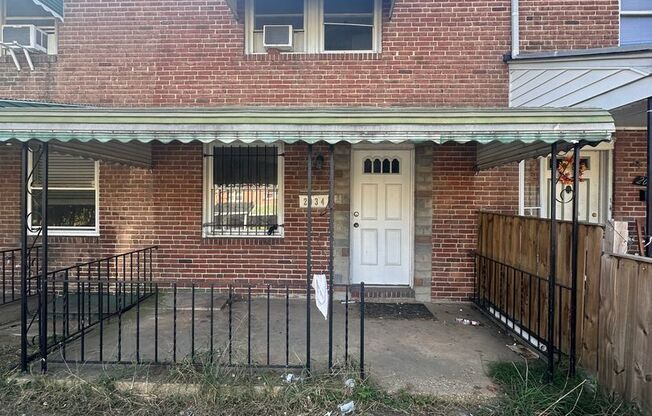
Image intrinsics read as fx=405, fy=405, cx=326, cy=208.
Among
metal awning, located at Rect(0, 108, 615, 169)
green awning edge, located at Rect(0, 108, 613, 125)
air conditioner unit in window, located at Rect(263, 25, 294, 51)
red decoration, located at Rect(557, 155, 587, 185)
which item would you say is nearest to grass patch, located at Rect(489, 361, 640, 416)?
metal awning, located at Rect(0, 108, 615, 169)

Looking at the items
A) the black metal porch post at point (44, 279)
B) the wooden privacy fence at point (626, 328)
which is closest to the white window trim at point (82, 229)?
the black metal porch post at point (44, 279)

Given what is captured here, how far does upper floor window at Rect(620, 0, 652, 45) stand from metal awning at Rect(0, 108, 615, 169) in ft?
14.0

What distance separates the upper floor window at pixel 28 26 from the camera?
6391 millimetres

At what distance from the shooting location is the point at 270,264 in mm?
6422

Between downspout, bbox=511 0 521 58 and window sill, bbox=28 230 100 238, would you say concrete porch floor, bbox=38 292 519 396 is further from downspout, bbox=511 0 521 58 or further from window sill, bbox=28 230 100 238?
downspout, bbox=511 0 521 58

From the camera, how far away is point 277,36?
20.7 feet

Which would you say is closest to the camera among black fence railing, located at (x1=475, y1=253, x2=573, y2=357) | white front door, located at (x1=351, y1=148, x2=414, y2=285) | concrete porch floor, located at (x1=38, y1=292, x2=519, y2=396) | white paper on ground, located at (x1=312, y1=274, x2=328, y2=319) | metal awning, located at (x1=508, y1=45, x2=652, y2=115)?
white paper on ground, located at (x1=312, y1=274, x2=328, y2=319)

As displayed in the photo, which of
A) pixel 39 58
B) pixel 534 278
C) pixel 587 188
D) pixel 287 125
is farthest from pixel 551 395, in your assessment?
pixel 39 58

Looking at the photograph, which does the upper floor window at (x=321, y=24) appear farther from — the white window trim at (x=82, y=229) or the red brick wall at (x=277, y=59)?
the white window trim at (x=82, y=229)

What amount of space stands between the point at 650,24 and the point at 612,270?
16.7 ft

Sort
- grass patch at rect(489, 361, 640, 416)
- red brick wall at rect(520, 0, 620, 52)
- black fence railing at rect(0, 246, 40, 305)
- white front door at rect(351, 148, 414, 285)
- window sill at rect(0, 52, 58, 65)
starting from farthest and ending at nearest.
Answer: window sill at rect(0, 52, 58, 65)
white front door at rect(351, 148, 414, 285)
black fence railing at rect(0, 246, 40, 305)
red brick wall at rect(520, 0, 620, 52)
grass patch at rect(489, 361, 640, 416)

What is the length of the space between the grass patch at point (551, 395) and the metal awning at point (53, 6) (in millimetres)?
7743

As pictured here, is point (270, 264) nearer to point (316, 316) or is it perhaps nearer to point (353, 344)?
point (316, 316)

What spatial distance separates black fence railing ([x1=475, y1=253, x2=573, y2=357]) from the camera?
156 inches
